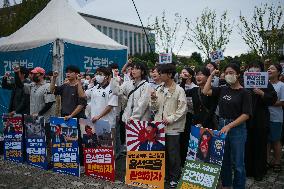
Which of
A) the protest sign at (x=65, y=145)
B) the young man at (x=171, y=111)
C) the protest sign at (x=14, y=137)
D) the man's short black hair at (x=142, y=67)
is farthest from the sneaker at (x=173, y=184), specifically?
the protest sign at (x=14, y=137)

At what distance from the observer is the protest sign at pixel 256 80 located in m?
5.18

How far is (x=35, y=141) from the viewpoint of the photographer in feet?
22.6

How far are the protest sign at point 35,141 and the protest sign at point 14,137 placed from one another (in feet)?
1.02

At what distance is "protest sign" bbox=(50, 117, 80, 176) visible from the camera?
6.18 metres

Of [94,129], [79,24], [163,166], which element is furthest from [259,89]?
[79,24]

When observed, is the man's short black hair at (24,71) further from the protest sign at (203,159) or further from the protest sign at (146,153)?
the protest sign at (203,159)

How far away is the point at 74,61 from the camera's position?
9.73m

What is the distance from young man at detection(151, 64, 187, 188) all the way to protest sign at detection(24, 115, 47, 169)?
8.52 ft

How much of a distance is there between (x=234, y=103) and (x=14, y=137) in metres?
4.92

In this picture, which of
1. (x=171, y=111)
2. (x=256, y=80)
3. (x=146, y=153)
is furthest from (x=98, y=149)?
(x=256, y=80)

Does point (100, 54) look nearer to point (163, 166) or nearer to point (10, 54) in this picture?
point (10, 54)

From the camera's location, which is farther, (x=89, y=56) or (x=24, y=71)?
(x=89, y=56)

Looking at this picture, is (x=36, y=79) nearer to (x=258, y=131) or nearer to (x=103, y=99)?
(x=103, y=99)

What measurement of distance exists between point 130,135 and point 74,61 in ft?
16.1
